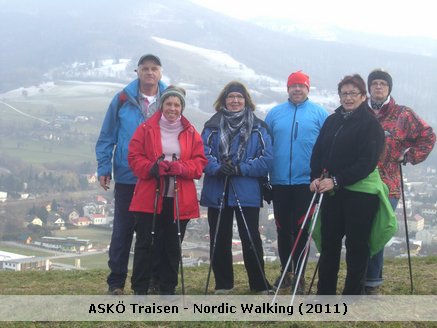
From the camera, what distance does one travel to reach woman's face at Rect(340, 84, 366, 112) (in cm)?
564

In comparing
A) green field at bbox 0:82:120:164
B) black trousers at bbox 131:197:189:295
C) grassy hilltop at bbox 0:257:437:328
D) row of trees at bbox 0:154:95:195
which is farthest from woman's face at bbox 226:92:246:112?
green field at bbox 0:82:120:164

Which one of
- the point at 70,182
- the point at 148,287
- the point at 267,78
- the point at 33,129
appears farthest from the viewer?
the point at 267,78

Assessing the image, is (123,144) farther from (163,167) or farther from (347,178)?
(347,178)

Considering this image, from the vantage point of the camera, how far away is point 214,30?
14875 centimetres

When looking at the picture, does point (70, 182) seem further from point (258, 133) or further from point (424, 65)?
point (424, 65)

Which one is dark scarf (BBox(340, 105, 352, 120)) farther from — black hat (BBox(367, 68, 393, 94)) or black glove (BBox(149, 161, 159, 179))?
black glove (BBox(149, 161, 159, 179))

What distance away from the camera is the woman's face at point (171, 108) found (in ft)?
19.3

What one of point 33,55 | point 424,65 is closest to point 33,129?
point 33,55

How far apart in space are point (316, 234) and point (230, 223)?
3.13ft

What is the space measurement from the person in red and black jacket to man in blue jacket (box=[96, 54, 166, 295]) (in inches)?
93.8

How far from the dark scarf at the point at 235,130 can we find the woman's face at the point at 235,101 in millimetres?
56

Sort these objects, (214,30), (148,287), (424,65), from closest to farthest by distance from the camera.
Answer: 1. (148,287)
2. (424,65)
3. (214,30)

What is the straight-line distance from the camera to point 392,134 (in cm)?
620

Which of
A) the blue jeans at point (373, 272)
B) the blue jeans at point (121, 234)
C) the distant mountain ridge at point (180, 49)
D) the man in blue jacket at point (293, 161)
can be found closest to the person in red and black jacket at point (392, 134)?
the blue jeans at point (373, 272)
